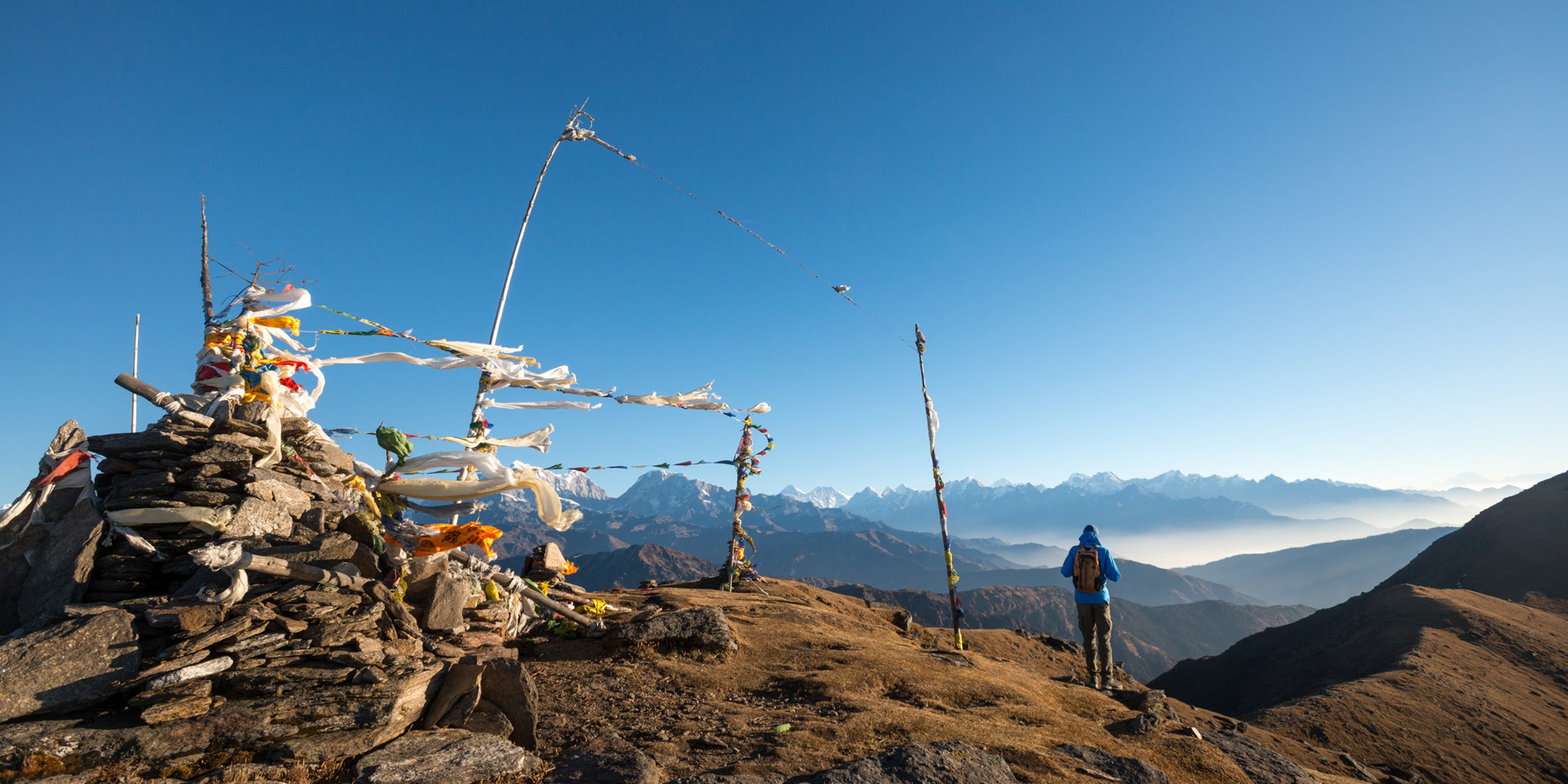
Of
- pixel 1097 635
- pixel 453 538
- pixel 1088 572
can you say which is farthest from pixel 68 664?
pixel 1097 635

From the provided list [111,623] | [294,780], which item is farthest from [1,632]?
[294,780]

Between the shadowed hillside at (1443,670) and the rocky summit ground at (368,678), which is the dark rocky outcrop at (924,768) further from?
the shadowed hillside at (1443,670)

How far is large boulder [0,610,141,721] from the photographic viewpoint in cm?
460

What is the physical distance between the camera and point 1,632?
Result: 19.3 ft

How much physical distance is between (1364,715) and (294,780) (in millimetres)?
20570

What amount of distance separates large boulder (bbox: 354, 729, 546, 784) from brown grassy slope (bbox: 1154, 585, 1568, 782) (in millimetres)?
16267

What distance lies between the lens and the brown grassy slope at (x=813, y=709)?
221 inches

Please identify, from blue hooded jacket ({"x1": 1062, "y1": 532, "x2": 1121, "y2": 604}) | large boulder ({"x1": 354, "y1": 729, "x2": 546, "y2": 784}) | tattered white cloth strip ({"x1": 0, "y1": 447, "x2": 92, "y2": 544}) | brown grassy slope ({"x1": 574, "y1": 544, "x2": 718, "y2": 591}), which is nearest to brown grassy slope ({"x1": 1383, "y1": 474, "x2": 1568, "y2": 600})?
blue hooded jacket ({"x1": 1062, "y1": 532, "x2": 1121, "y2": 604})

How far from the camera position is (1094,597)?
37.5ft

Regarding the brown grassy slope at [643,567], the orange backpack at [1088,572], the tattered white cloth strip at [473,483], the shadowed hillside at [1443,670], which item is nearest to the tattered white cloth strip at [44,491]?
the tattered white cloth strip at [473,483]

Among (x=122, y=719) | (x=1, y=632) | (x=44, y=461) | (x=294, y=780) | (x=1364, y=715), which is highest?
(x=44, y=461)

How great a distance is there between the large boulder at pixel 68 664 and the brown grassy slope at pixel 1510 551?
52.0 metres

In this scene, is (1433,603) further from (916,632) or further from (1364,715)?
(916,632)

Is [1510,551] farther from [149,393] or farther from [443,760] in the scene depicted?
[149,393]
